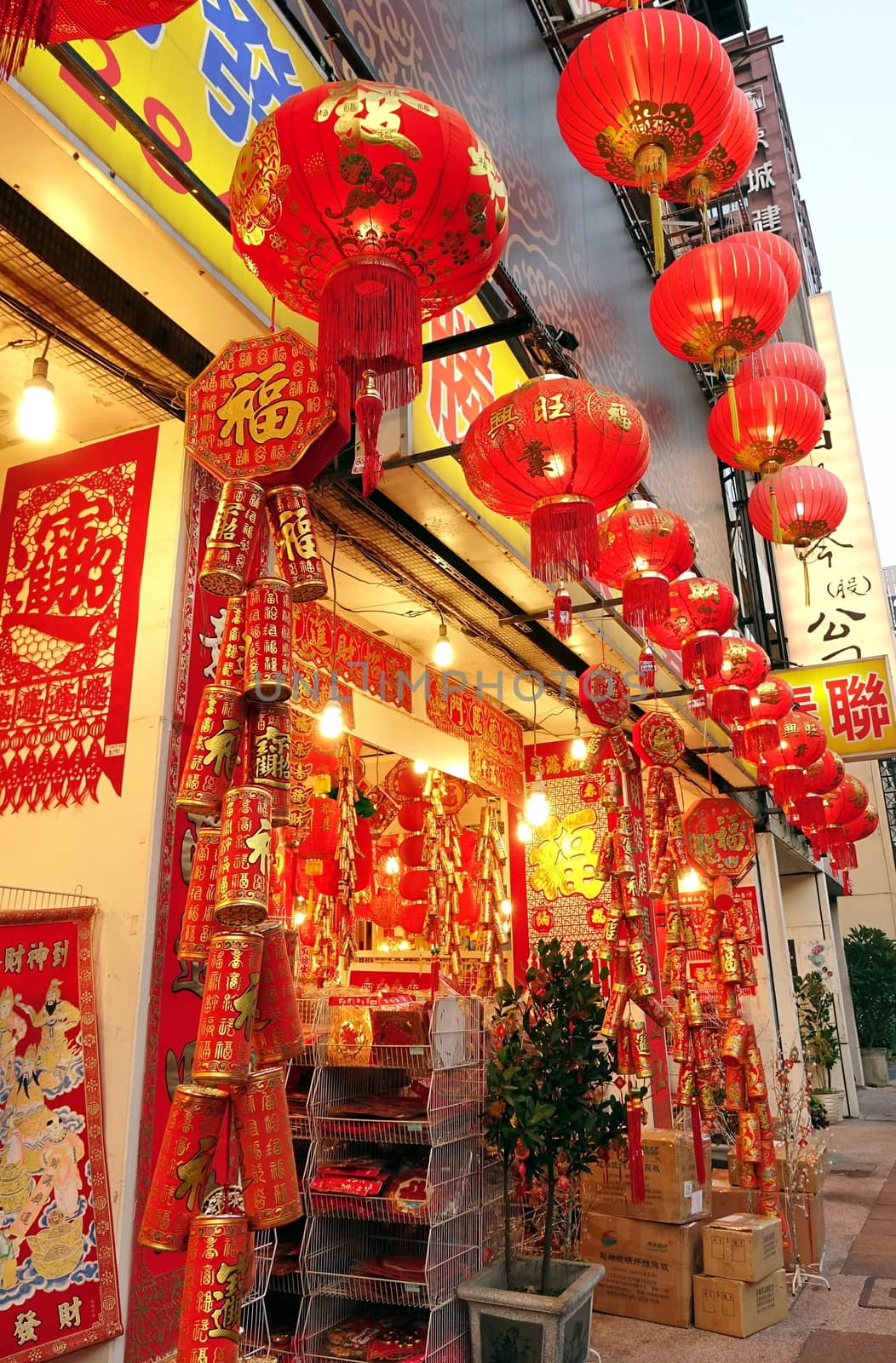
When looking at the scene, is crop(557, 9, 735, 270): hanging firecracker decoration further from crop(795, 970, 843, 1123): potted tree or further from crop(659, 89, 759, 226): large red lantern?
crop(795, 970, 843, 1123): potted tree

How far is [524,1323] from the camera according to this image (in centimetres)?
347

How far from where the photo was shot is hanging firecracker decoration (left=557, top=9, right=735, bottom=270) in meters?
4.10

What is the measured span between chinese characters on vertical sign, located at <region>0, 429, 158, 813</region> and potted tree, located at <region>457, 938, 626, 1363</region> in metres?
2.05

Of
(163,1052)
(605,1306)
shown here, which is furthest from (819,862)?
(163,1052)

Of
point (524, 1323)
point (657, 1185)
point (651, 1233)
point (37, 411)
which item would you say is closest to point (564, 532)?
point (37, 411)

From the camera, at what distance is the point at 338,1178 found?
3.71m

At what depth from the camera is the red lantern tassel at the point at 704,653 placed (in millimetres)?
5633

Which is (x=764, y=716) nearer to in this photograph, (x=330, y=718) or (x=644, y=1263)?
(x=330, y=718)

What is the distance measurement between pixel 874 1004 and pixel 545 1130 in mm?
16439

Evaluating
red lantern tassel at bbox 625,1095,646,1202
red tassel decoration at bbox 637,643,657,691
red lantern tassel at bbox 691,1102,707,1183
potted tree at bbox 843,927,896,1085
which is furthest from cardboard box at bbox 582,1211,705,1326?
potted tree at bbox 843,927,896,1085

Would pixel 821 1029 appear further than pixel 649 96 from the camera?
Yes

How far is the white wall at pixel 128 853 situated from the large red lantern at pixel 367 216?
1.14 meters

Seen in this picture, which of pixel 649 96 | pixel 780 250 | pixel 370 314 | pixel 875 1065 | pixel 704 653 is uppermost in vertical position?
pixel 780 250

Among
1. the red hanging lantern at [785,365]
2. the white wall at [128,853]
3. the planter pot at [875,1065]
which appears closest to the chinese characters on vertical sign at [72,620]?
the white wall at [128,853]
